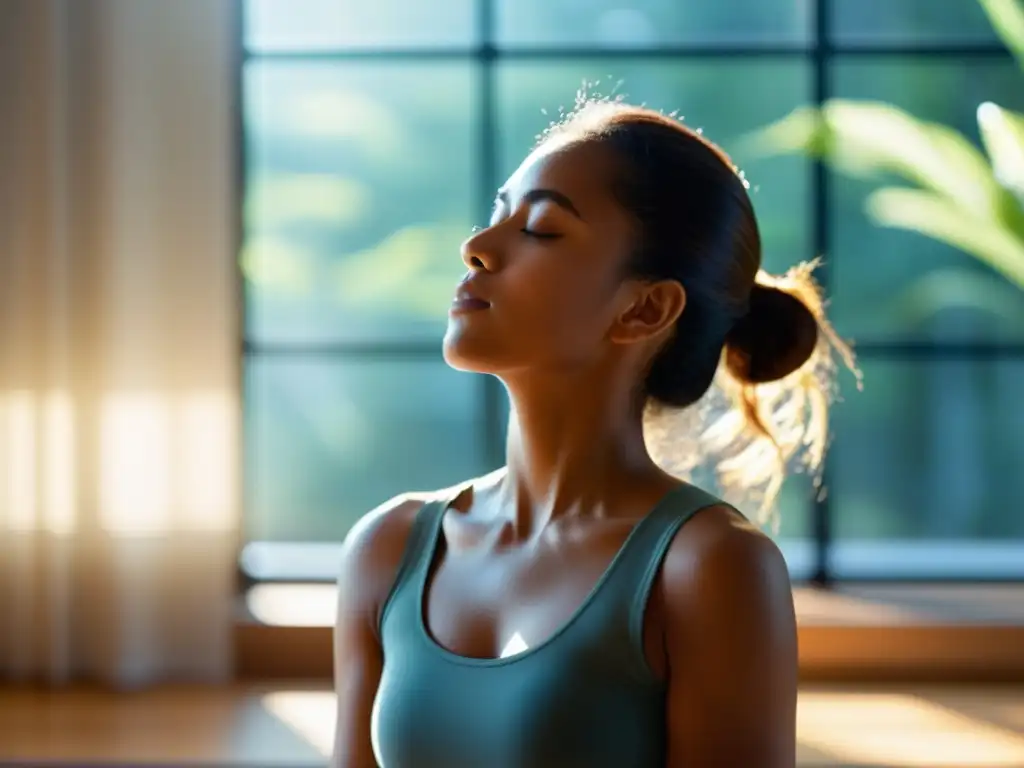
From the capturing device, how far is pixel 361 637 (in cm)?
113

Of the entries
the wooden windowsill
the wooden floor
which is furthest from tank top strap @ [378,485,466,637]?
the wooden windowsill

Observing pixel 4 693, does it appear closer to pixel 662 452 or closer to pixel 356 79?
pixel 356 79

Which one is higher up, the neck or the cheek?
the cheek

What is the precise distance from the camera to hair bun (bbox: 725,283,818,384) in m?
1.18

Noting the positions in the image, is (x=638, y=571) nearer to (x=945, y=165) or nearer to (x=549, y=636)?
(x=549, y=636)

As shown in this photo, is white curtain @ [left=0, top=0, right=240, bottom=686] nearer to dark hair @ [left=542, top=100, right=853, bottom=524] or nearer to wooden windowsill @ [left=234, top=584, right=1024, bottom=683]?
wooden windowsill @ [left=234, top=584, right=1024, bottom=683]

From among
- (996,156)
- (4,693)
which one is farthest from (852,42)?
(4,693)

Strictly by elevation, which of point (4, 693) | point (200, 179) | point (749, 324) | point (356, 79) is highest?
point (356, 79)

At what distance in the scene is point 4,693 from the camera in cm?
285

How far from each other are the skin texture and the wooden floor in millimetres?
1257

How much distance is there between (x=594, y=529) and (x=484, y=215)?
2.35 metres

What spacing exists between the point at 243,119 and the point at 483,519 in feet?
7.82

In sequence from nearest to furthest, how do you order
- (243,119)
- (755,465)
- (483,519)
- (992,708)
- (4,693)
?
(483,519), (755,465), (992,708), (4,693), (243,119)

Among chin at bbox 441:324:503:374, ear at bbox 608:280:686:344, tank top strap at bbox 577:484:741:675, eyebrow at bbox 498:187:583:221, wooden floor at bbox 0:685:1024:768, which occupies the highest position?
eyebrow at bbox 498:187:583:221
